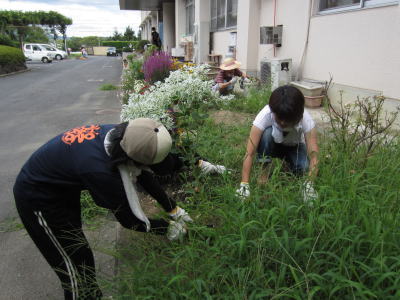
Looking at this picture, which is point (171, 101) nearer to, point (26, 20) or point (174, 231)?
point (174, 231)

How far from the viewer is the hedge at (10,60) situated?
18.3 metres

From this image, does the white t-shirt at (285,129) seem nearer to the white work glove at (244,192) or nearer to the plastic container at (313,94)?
the white work glove at (244,192)

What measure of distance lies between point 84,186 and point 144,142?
0.56 metres

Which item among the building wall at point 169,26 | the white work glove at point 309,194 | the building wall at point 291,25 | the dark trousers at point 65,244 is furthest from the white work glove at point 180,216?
the building wall at point 169,26

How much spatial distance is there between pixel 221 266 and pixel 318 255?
0.45 metres

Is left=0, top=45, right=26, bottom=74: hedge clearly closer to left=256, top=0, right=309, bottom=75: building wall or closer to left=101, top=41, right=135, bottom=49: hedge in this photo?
left=256, top=0, right=309, bottom=75: building wall

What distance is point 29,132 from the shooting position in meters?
6.30

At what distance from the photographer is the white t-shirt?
248 cm

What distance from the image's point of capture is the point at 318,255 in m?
1.51

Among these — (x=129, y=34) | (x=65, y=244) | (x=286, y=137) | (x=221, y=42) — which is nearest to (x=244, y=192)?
(x=286, y=137)

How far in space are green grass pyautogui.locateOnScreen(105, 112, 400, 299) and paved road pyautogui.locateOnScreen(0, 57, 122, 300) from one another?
959 millimetres

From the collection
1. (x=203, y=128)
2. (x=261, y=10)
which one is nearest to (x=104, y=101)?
(x=261, y=10)

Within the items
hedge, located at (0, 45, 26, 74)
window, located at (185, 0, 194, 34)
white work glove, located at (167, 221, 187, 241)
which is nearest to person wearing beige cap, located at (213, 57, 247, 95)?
white work glove, located at (167, 221, 187, 241)

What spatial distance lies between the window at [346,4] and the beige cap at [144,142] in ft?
14.1
